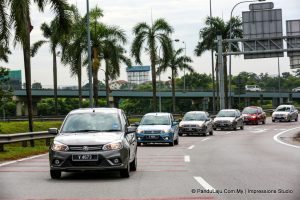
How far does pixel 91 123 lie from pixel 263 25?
39401 millimetres

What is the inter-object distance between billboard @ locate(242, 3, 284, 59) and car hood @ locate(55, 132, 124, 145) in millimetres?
39775

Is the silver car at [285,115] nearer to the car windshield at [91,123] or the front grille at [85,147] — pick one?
the car windshield at [91,123]

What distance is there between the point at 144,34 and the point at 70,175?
44.1 metres

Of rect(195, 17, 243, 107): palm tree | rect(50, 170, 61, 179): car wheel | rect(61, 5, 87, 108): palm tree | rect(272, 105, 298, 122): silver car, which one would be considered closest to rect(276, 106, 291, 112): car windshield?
rect(272, 105, 298, 122): silver car

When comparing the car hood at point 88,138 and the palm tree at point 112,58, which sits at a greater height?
the palm tree at point 112,58

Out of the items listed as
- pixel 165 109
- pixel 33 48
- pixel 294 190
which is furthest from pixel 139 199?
pixel 165 109

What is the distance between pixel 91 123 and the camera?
46.5 feet

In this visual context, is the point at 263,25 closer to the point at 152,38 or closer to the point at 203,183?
the point at 152,38

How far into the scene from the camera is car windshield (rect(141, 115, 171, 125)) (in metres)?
28.9

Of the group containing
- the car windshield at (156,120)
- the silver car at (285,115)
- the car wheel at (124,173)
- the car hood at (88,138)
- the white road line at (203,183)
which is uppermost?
the car hood at (88,138)

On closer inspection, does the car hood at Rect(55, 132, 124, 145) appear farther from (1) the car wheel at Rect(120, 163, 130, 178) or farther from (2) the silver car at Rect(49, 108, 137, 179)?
(1) the car wheel at Rect(120, 163, 130, 178)

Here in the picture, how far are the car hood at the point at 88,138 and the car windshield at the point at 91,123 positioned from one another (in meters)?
0.46

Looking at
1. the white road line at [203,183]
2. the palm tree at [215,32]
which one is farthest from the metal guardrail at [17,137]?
the palm tree at [215,32]

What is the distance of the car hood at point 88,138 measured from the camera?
1286 centimetres
